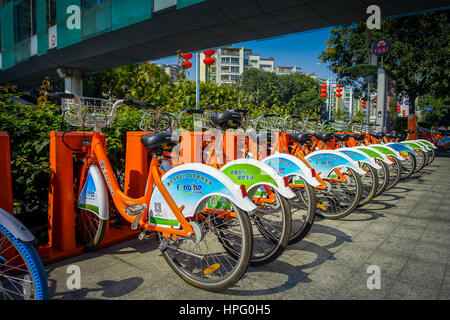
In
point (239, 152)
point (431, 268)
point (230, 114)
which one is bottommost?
point (431, 268)

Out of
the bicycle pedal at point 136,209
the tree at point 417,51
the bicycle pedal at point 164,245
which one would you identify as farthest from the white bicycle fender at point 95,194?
the tree at point 417,51

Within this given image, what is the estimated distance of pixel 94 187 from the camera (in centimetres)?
287

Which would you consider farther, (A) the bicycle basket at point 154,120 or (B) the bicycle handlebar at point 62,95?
(A) the bicycle basket at point 154,120

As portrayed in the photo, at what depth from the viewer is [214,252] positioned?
→ 9.75 feet

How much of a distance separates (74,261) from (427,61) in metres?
18.0

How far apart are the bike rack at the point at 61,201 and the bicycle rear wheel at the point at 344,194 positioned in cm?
282

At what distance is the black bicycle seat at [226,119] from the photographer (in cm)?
294

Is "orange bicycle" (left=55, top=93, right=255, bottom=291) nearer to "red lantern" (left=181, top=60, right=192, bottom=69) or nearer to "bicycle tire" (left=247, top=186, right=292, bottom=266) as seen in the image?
"bicycle tire" (left=247, top=186, right=292, bottom=266)

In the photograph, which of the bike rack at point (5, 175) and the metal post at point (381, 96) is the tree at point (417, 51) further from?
the bike rack at point (5, 175)

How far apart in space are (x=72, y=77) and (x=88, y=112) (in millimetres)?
18286

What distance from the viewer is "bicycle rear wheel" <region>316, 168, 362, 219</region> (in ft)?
13.3

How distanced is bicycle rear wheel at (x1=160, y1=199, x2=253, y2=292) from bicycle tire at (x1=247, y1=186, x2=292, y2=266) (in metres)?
0.25

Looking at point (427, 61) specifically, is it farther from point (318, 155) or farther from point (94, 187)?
point (94, 187)
